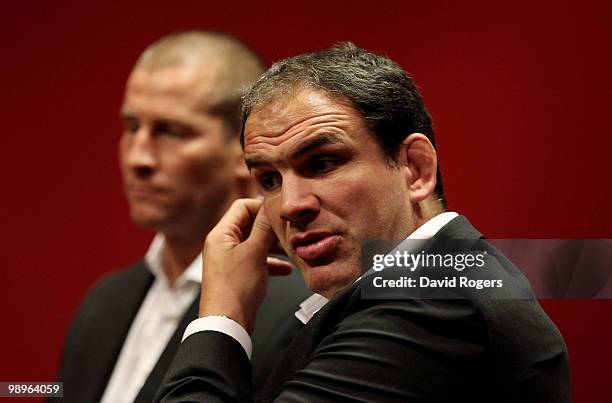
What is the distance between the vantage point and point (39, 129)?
2.87 meters

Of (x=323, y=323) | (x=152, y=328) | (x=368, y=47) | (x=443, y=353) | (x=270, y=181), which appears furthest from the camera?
(x=152, y=328)

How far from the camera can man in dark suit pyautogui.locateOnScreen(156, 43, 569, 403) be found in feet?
4.67

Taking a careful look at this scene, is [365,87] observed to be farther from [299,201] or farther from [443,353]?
[443,353]

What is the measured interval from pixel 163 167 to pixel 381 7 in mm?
633

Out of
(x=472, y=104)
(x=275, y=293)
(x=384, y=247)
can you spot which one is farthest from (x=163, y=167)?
(x=384, y=247)

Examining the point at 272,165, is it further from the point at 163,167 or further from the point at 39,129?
the point at 39,129

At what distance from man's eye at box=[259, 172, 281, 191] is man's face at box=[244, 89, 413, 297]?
0.04 m

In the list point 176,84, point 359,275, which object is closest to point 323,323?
point 359,275

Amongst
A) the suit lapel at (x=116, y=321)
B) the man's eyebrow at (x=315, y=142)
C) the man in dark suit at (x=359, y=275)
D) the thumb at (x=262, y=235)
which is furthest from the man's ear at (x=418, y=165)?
the suit lapel at (x=116, y=321)

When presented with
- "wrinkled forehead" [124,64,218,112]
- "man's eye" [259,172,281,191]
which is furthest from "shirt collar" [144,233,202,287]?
"man's eye" [259,172,281,191]

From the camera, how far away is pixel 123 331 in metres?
2.42

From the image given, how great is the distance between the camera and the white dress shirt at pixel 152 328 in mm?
2279

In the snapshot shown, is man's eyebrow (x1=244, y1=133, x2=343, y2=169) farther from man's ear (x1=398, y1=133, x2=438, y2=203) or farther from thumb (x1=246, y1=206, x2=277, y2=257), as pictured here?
thumb (x1=246, y1=206, x2=277, y2=257)

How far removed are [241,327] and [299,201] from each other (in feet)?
0.79
